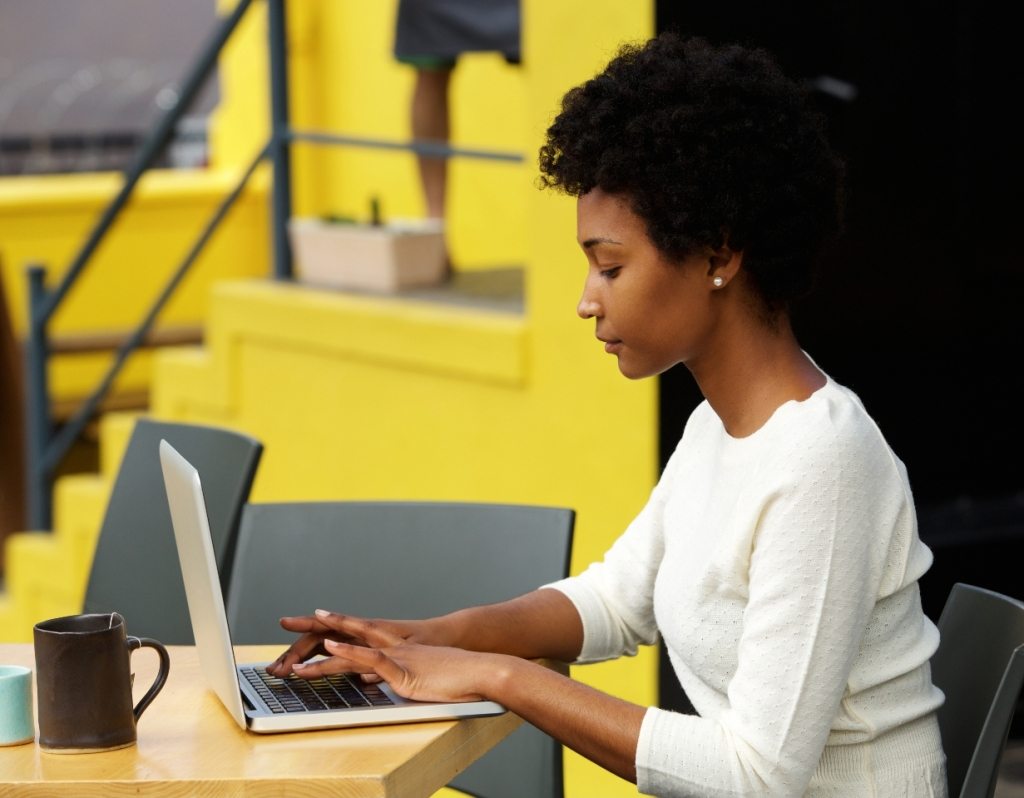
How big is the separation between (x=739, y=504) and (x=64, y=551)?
11.6 feet

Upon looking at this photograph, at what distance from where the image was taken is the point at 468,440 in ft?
12.9

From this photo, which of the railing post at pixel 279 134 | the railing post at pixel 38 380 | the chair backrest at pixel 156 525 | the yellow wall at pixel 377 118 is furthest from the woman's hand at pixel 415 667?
the yellow wall at pixel 377 118

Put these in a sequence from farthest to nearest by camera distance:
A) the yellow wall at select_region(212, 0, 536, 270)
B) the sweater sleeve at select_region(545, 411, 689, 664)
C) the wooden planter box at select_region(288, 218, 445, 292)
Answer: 1. the yellow wall at select_region(212, 0, 536, 270)
2. the wooden planter box at select_region(288, 218, 445, 292)
3. the sweater sleeve at select_region(545, 411, 689, 664)

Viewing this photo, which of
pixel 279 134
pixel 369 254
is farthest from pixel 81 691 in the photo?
pixel 279 134

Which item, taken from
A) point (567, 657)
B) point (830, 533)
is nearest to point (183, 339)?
point (567, 657)

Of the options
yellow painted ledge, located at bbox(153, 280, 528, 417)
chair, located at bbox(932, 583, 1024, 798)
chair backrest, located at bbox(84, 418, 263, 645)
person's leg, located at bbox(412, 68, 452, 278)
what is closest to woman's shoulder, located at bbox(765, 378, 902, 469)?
chair, located at bbox(932, 583, 1024, 798)

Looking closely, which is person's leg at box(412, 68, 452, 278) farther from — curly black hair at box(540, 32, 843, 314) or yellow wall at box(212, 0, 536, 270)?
curly black hair at box(540, 32, 843, 314)

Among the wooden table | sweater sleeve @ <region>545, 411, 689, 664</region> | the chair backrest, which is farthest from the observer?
the chair backrest

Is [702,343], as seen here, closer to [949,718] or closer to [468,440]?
[949,718]

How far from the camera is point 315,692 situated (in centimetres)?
187

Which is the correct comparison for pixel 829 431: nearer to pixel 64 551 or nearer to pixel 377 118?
pixel 64 551

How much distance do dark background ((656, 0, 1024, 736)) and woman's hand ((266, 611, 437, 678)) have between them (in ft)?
5.11

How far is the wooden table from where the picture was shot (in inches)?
64.2

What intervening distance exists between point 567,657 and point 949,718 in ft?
1.45
